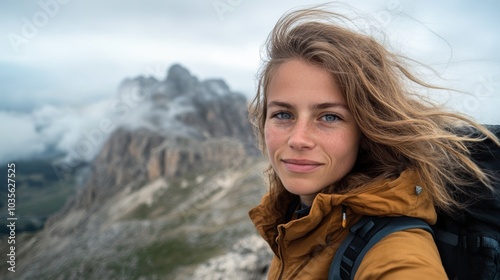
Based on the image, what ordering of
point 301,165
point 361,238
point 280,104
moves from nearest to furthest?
point 361,238
point 301,165
point 280,104

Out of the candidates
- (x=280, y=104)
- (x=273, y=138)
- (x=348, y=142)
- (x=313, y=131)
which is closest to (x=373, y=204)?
(x=348, y=142)

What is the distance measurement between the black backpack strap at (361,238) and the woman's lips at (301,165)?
0.65 metres

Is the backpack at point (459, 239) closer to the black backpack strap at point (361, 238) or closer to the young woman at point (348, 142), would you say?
the black backpack strap at point (361, 238)

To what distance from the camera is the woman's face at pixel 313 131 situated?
3291 millimetres

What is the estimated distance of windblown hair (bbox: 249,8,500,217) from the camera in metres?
3.16

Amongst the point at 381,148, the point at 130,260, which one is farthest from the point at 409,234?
the point at 130,260

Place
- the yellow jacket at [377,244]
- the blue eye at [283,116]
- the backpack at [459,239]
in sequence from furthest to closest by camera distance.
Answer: the blue eye at [283,116] < the backpack at [459,239] < the yellow jacket at [377,244]

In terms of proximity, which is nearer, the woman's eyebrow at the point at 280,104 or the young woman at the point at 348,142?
the young woman at the point at 348,142

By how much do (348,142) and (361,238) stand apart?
2.98ft

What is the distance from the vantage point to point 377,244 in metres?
2.62

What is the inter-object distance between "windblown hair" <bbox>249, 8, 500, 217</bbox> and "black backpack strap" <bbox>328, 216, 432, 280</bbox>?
0.40m

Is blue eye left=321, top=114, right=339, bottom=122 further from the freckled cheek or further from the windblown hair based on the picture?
the freckled cheek

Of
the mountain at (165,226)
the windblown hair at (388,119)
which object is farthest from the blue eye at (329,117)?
the mountain at (165,226)

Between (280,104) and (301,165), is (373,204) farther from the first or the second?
(280,104)
